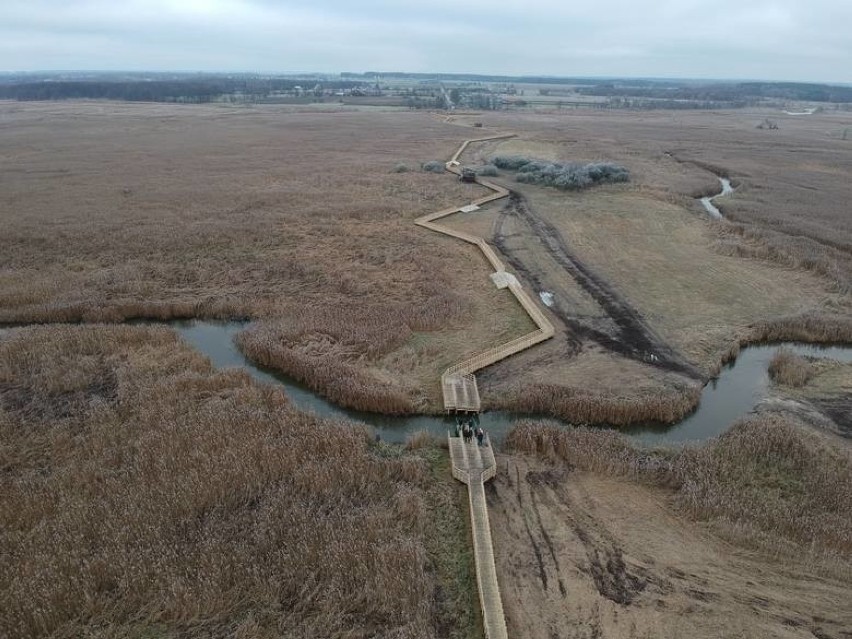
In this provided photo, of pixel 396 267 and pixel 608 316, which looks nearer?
pixel 608 316

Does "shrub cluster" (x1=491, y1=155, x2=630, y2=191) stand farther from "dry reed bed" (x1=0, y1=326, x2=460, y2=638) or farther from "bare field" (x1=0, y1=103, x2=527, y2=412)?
"dry reed bed" (x1=0, y1=326, x2=460, y2=638)

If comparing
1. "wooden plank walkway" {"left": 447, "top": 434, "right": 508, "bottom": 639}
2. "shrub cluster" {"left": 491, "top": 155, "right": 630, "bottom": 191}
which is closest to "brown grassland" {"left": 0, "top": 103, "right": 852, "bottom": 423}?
"shrub cluster" {"left": 491, "top": 155, "right": 630, "bottom": 191}

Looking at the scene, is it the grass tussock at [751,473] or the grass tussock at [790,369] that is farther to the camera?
the grass tussock at [790,369]

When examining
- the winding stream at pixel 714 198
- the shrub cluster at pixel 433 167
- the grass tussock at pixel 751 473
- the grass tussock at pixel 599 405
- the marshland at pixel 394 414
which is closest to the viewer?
the marshland at pixel 394 414

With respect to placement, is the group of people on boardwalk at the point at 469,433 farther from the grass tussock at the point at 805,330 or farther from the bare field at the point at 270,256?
the grass tussock at the point at 805,330

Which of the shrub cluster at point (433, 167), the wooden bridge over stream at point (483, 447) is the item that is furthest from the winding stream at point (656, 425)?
the shrub cluster at point (433, 167)

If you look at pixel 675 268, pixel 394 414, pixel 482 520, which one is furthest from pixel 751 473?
pixel 675 268

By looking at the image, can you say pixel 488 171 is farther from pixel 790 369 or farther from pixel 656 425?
pixel 656 425
